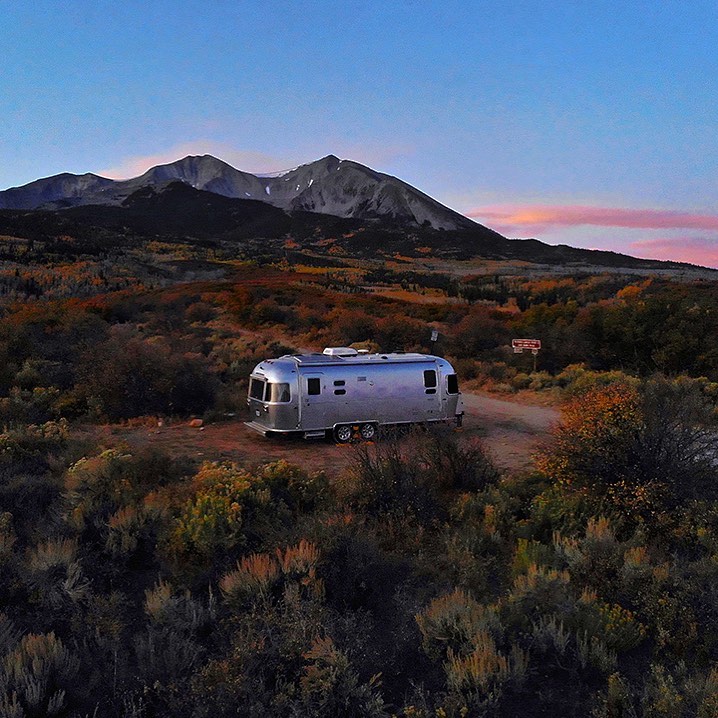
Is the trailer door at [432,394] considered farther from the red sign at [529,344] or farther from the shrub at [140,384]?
the shrub at [140,384]

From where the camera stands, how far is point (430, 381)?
13.5 m

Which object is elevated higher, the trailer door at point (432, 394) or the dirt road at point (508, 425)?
the trailer door at point (432, 394)

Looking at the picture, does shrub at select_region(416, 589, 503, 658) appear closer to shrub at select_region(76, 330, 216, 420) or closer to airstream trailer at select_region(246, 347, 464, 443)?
airstream trailer at select_region(246, 347, 464, 443)

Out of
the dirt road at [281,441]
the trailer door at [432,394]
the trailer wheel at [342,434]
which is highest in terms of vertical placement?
the trailer door at [432,394]

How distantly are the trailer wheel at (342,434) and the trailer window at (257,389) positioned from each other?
5.75ft

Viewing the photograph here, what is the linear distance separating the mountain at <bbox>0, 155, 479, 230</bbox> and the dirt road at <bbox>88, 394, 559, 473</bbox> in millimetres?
134465

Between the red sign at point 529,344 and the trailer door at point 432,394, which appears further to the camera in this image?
the red sign at point 529,344

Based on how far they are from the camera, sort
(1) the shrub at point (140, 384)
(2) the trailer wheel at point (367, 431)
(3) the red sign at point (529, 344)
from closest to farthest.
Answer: (2) the trailer wheel at point (367, 431)
(1) the shrub at point (140, 384)
(3) the red sign at point (529, 344)

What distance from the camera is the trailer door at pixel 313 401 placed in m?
12.4

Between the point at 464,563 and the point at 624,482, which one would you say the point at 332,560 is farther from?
the point at 624,482

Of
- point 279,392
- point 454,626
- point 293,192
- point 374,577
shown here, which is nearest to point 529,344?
point 279,392

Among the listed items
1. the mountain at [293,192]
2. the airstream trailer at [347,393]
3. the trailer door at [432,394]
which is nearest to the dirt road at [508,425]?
the trailer door at [432,394]

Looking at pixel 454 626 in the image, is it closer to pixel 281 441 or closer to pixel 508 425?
pixel 281 441

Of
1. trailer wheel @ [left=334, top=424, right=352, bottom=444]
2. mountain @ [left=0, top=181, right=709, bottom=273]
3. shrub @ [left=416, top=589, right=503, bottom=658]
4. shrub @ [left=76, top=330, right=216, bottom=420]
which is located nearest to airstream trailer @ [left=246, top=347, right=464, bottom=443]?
trailer wheel @ [left=334, top=424, right=352, bottom=444]
